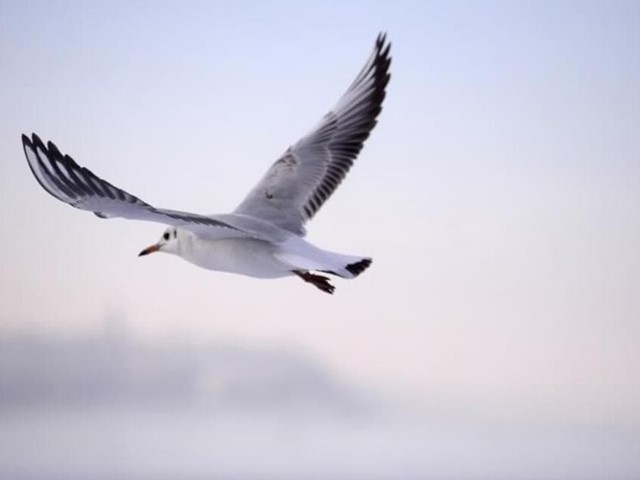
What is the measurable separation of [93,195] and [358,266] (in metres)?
0.63

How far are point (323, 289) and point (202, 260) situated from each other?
12.2 inches

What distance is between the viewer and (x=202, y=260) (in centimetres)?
312

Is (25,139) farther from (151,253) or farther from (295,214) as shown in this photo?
(295,214)

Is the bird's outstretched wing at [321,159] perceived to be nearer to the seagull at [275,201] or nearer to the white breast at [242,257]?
the seagull at [275,201]

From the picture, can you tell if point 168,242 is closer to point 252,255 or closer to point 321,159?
point 252,255

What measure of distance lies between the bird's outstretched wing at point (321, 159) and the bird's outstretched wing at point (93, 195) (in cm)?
38

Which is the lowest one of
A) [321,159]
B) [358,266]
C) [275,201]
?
[358,266]

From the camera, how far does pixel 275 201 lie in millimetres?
3432

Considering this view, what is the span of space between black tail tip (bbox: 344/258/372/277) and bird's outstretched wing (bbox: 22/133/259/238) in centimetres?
27

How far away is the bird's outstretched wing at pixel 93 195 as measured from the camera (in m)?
2.74

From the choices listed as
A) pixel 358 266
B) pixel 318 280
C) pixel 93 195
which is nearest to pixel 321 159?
pixel 318 280

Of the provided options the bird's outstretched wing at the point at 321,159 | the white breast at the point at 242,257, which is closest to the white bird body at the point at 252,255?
the white breast at the point at 242,257

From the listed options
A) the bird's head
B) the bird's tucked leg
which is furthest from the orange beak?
the bird's tucked leg

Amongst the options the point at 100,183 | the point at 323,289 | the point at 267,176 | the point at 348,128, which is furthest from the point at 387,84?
the point at 100,183
